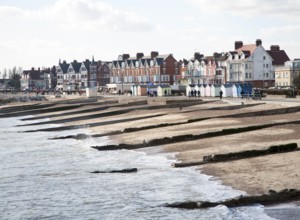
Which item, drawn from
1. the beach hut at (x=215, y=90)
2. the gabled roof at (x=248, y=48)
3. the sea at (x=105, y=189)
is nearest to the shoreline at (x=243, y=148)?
the sea at (x=105, y=189)

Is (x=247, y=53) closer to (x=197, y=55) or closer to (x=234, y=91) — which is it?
(x=197, y=55)

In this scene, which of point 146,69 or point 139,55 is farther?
point 139,55

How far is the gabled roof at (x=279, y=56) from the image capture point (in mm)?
139875

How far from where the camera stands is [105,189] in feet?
68.9

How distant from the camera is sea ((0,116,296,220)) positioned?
56.2ft

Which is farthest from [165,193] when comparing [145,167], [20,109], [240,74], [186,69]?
[186,69]

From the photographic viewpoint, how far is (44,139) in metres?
44.0

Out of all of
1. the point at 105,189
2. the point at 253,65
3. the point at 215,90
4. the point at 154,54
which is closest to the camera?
the point at 105,189

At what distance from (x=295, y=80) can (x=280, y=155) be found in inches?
2967

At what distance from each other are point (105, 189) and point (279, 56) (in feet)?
416

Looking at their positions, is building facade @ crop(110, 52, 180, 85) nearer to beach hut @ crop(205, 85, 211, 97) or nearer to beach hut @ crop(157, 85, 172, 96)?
beach hut @ crop(157, 85, 172, 96)

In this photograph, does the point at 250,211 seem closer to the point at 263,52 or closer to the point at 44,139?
the point at 44,139

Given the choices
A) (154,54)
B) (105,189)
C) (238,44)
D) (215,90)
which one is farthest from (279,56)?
(105,189)

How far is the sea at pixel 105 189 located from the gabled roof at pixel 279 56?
113 metres
